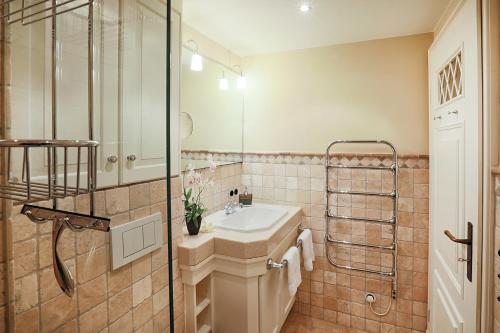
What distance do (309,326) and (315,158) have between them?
1417mm

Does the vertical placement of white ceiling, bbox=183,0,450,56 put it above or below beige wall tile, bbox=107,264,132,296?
above

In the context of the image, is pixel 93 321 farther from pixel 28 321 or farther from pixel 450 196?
pixel 450 196

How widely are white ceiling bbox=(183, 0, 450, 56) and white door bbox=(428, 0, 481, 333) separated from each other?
26cm

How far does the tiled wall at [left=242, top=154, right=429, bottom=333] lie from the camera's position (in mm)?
2037

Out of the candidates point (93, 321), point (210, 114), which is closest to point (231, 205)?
point (210, 114)

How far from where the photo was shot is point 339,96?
224cm

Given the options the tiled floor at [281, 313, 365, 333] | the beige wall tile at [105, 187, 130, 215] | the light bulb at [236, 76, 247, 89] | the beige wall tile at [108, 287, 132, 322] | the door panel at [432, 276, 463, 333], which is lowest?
the tiled floor at [281, 313, 365, 333]

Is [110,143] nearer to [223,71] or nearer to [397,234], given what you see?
[223,71]

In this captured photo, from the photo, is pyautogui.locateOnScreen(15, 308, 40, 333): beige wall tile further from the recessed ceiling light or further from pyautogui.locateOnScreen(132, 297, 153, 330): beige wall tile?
the recessed ceiling light

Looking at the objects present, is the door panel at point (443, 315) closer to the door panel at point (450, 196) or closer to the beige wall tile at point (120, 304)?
the door panel at point (450, 196)

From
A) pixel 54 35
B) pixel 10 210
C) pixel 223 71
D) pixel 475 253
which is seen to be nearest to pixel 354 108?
pixel 223 71

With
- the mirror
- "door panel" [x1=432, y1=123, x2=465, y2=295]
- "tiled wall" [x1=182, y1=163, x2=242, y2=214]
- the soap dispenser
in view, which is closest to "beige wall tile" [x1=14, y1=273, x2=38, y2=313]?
the mirror

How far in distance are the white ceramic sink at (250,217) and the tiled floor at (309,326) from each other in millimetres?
925

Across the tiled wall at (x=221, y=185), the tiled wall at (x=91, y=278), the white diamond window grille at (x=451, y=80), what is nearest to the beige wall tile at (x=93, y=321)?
the tiled wall at (x=91, y=278)
